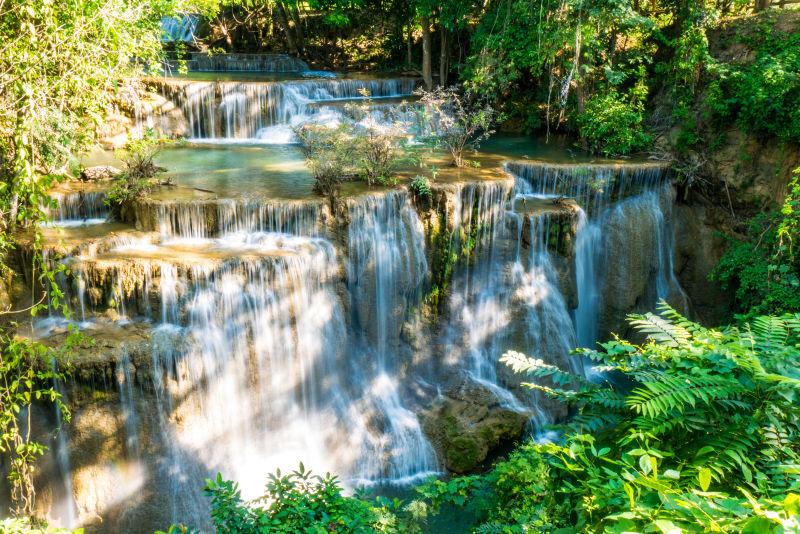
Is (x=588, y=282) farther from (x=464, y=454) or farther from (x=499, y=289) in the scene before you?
(x=464, y=454)

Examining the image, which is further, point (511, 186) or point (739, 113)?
point (739, 113)

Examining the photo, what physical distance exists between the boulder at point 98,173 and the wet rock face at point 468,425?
639cm

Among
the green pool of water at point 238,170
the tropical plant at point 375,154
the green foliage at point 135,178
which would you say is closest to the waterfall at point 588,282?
the tropical plant at point 375,154

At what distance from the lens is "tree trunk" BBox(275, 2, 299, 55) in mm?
19798

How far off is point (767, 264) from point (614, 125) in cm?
413

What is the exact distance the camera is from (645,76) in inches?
527

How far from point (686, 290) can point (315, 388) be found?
7.90 m

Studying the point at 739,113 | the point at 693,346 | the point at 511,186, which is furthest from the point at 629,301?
the point at 693,346

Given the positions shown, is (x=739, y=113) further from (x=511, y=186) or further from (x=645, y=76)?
(x=511, y=186)

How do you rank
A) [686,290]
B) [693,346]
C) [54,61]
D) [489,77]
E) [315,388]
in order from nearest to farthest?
[693,346], [54,61], [315,388], [686,290], [489,77]

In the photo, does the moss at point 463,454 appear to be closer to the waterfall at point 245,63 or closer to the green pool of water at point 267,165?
the green pool of water at point 267,165

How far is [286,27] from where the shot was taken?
20.2 m

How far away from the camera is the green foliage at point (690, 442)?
191cm

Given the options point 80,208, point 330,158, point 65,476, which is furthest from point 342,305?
point 80,208
